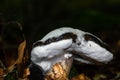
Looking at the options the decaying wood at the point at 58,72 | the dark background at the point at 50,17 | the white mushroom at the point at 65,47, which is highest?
the white mushroom at the point at 65,47

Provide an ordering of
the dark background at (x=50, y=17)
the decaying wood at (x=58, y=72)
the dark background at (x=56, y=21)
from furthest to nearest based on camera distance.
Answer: the dark background at (x=50, y=17) < the dark background at (x=56, y=21) < the decaying wood at (x=58, y=72)

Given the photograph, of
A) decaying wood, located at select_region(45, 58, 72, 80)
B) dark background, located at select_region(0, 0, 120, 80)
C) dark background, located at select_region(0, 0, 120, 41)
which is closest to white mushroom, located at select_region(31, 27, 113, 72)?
decaying wood, located at select_region(45, 58, 72, 80)

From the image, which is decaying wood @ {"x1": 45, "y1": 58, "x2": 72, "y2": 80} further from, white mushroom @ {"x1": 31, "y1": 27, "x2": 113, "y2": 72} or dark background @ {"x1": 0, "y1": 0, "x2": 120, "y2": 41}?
dark background @ {"x1": 0, "y1": 0, "x2": 120, "y2": 41}

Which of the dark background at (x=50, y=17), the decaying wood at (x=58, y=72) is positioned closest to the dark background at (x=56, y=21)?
the dark background at (x=50, y=17)

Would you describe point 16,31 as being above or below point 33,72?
below

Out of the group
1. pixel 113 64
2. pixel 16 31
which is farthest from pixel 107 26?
pixel 113 64

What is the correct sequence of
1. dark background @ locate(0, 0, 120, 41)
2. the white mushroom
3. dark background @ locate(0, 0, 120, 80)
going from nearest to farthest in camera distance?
the white mushroom, dark background @ locate(0, 0, 120, 80), dark background @ locate(0, 0, 120, 41)

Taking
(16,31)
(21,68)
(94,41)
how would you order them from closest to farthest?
(94,41) < (21,68) < (16,31)

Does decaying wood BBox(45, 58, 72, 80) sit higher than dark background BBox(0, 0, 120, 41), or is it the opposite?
decaying wood BBox(45, 58, 72, 80)

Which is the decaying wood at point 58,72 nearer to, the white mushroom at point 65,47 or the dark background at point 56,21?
the white mushroom at point 65,47

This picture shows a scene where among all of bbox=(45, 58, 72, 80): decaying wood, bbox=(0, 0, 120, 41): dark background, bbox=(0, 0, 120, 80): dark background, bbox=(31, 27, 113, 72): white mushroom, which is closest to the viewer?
bbox=(31, 27, 113, 72): white mushroom

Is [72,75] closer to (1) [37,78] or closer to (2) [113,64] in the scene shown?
(1) [37,78]
